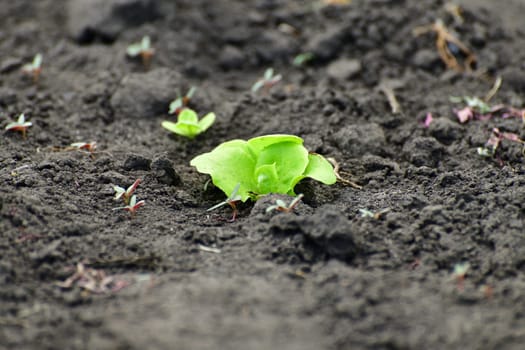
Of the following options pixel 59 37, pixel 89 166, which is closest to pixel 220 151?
pixel 89 166

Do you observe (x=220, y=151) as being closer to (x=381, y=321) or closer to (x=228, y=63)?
(x=381, y=321)

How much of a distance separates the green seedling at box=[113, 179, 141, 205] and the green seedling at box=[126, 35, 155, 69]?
4.47 ft

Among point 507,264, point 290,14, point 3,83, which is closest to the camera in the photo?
point 507,264

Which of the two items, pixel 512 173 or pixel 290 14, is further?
pixel 290 14

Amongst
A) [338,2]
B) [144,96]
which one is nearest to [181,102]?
[144,96]

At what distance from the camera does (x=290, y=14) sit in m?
4.63

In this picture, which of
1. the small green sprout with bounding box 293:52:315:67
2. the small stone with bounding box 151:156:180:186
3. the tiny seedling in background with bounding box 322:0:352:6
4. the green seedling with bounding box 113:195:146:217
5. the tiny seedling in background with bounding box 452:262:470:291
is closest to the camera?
the tiny seedling in background with bounding box 452:262:470:291

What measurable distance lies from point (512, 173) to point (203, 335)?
5.87 feet

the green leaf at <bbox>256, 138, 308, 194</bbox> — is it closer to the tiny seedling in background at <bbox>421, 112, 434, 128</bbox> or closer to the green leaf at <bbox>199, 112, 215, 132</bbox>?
the green leaf at <bbox>199, 112, 215, 132</bbox>

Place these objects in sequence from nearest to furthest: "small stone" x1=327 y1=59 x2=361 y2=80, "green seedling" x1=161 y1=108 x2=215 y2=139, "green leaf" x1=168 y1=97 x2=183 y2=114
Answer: "green seedling" x1=161 y1=108 x2=215 y2=139
"green leaf" x1=168 y1=97 x2=183 y2=114
"small stone" x1=327 y1=59 x2=361 y2=80

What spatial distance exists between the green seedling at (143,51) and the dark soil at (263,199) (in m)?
0.07

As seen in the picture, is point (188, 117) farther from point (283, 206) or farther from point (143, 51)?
point (283, 206)

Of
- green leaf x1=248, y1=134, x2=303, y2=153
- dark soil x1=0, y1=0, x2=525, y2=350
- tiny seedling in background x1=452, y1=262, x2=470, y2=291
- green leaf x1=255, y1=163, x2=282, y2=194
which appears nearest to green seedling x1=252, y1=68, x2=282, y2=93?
dark soil x1=0, y1=0, x2=525, y2=350

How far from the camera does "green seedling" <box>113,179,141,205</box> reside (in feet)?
9.37
